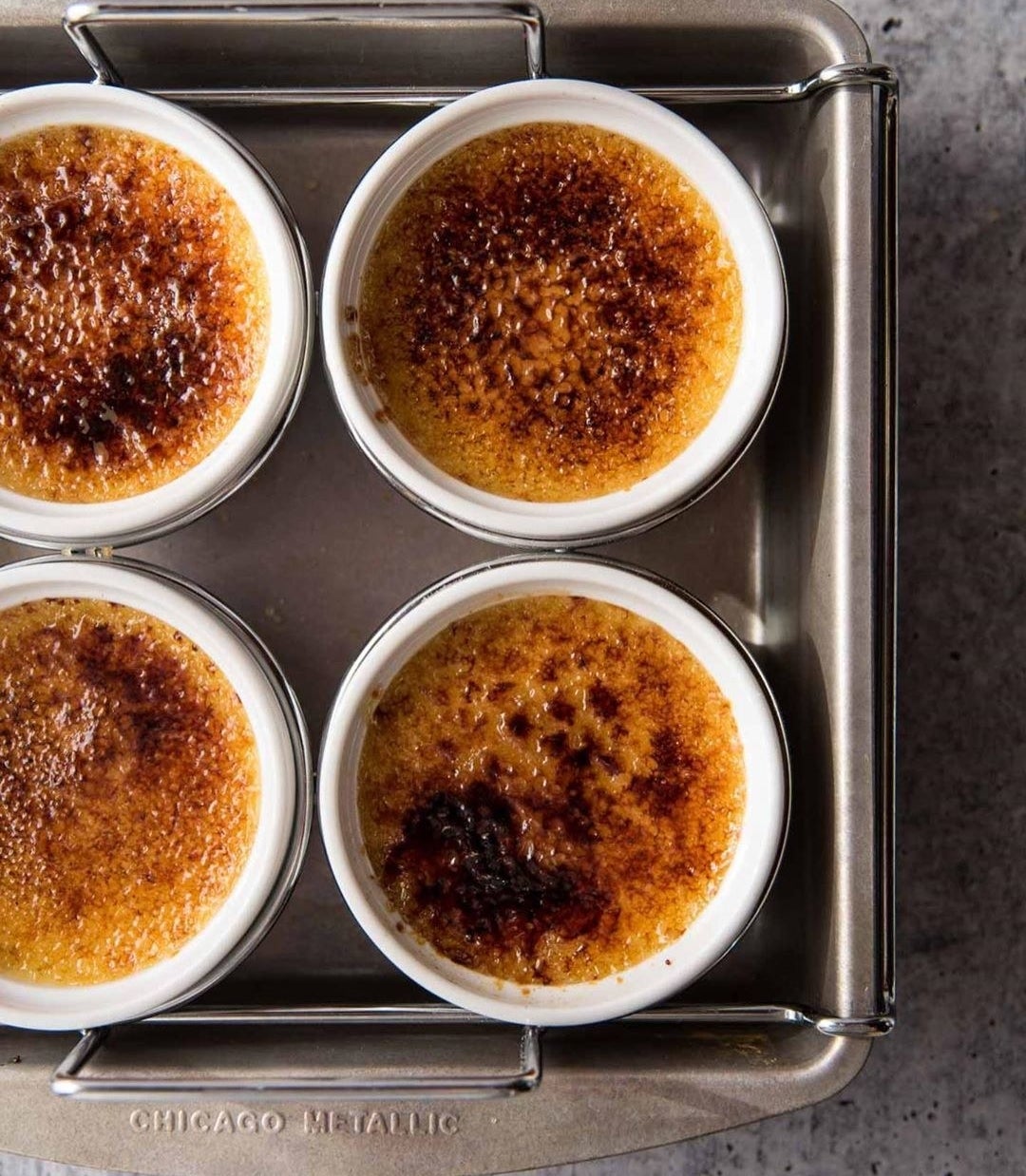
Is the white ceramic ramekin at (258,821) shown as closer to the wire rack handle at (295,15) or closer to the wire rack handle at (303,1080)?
the wire rack handle at (303,1080)

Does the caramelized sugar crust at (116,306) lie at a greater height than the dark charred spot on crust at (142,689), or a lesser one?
greater

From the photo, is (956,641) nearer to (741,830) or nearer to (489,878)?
(741,830)

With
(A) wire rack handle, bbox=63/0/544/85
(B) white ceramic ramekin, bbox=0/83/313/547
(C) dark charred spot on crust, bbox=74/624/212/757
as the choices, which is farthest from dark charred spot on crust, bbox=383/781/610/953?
(A) wire rack handle, bbox=63/0/544/85

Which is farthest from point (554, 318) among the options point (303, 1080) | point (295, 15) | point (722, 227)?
point (303, 1080)

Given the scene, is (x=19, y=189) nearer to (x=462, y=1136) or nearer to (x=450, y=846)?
(x=450, y=846)

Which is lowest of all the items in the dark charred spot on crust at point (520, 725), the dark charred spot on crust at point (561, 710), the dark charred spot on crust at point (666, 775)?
the dark charred spot on crust at point (666, 775)

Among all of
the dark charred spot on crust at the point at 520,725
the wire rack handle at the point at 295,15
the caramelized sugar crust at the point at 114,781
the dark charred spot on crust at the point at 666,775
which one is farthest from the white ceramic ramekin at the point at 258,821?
the wire rack handle at the point at 295,15
